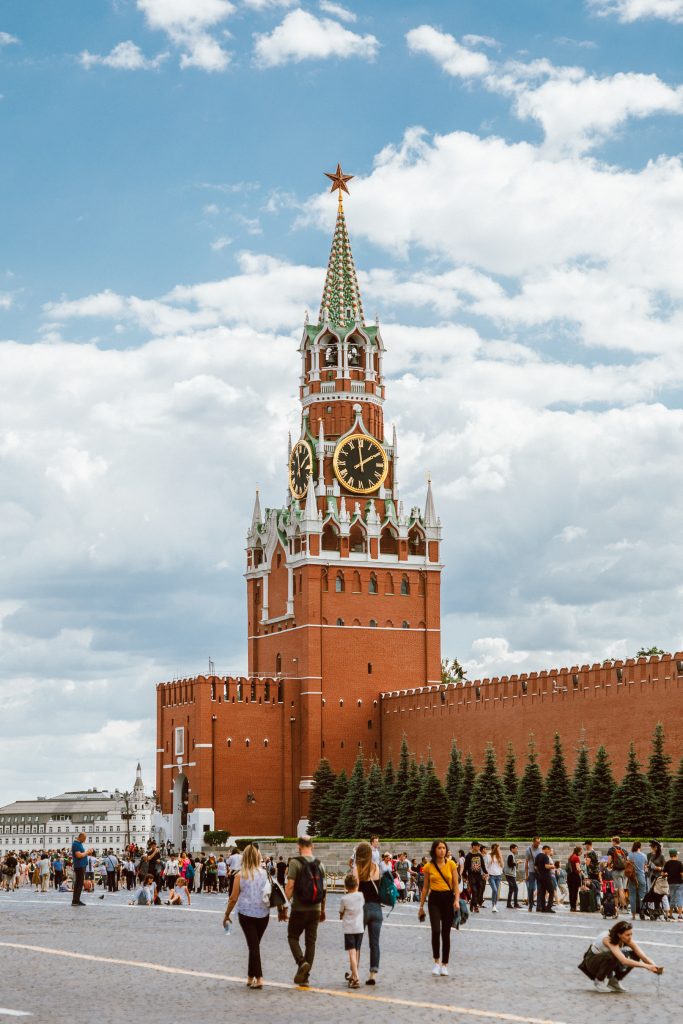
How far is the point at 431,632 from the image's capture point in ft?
249

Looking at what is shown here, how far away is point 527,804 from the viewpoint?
55.1 metres

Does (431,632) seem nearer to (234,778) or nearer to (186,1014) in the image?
(234,778)

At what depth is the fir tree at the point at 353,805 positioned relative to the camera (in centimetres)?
6588

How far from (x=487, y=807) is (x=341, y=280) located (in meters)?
33.1

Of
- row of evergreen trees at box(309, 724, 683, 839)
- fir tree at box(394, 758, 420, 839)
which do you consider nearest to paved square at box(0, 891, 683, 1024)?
row of evergreen trees at box(309, 724, 683, 839)

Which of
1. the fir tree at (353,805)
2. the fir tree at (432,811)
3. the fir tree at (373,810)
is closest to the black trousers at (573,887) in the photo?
the fir tree at (432,811)

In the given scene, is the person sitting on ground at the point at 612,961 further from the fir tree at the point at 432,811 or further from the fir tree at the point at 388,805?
the fir tree at the point at 388,805

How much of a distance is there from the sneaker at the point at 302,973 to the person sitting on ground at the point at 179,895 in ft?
65.9

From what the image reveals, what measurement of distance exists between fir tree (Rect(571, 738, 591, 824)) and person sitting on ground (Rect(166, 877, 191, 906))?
19.0 m

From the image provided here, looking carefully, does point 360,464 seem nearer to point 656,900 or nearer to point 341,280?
point 341,280

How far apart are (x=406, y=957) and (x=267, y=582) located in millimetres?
58640

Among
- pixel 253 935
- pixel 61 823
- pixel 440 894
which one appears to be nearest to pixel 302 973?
pixel 253 935

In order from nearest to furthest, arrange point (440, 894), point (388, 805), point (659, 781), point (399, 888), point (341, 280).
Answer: point (440, 894)
point (399, 888)
point (659, 781)
point (388, 805)
point (341, 280)

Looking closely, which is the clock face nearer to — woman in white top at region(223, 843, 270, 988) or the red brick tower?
the red brick tower
